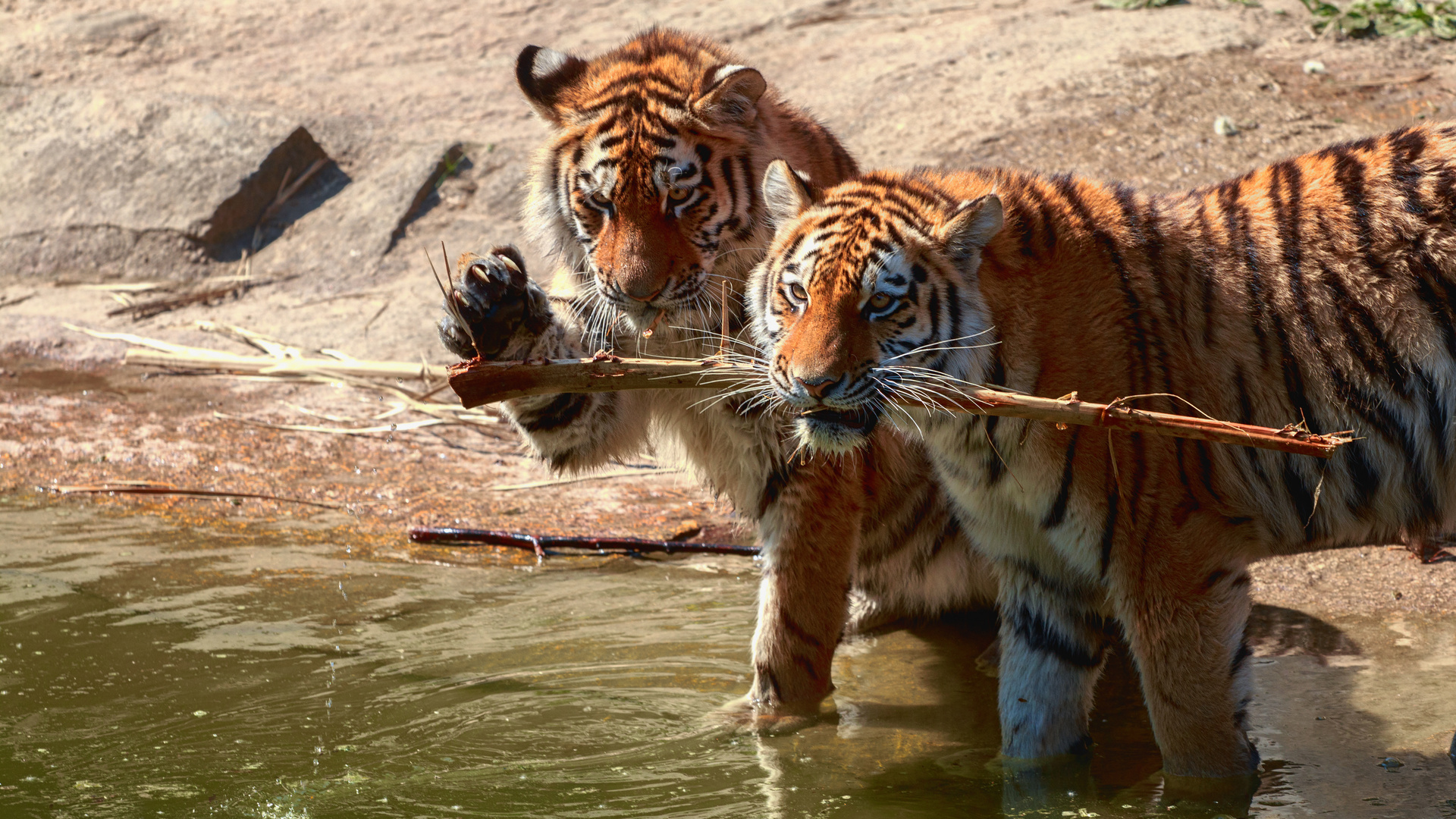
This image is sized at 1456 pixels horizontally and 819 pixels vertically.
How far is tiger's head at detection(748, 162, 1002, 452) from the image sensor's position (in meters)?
2.58

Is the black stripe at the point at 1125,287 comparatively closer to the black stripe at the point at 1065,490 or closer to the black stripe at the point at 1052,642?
the black stripe at the point at 1065,490

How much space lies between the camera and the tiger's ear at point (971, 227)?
2.63m

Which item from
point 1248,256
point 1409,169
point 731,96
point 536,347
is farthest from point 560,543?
point 1409,169

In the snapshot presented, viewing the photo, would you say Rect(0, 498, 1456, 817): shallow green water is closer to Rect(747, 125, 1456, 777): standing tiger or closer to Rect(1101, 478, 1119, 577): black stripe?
Rect(747, 125, 1456, 777): standing tiger

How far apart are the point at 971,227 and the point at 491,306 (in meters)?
1.06

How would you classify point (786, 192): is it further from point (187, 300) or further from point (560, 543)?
point (187, 300)

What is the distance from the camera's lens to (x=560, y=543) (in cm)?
432

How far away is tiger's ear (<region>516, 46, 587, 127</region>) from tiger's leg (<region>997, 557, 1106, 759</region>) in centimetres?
158

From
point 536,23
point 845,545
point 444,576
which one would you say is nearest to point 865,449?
point 845,545

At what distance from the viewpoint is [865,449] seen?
3.35 m

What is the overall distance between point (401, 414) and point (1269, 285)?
3593 millimetres

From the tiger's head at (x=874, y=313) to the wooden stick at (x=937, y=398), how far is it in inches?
3.6

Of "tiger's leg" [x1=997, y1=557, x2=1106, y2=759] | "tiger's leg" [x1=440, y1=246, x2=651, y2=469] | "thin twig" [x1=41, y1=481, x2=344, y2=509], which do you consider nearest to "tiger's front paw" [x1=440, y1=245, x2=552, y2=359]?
"tiger's leg" [x1=440, y1=246, x2=651, y2=469]

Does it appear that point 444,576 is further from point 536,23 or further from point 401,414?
point 536,23
